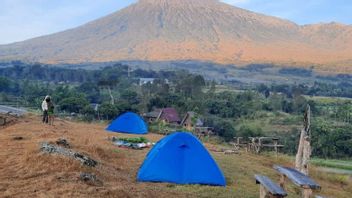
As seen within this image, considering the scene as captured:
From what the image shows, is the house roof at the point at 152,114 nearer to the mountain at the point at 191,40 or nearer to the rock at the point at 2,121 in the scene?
the rock at the point at 2,121

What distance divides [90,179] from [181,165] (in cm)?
243

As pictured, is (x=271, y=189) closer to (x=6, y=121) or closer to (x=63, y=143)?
(x=63, y=143)

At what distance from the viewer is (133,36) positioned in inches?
6245

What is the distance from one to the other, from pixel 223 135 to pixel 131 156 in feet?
64.3

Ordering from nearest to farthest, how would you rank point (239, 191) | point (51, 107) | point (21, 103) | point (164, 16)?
point (239, 191) → point (51, 107) → point (21, 103) → point (164, 16)

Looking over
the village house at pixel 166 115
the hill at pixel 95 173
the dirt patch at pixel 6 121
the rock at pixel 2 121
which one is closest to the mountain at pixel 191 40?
the village house at pixel 166 115

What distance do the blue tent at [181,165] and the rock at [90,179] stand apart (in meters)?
1.66

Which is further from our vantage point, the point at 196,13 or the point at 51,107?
the point at 196,13

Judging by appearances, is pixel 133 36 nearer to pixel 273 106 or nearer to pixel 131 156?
pixel 273 106

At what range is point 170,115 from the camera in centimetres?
3522

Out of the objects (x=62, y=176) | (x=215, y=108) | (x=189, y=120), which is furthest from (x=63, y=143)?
(x=215, y=108)

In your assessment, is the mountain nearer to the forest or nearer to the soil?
the forest

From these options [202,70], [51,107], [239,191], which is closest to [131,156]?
[239,191]

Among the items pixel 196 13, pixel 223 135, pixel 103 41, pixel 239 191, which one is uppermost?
pixel 196 13
